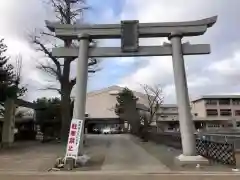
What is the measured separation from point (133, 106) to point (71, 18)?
20431 millimetres

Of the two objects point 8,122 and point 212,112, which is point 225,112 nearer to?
point 212,112

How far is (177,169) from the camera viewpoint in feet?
40.9

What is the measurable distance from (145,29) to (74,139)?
6254mm

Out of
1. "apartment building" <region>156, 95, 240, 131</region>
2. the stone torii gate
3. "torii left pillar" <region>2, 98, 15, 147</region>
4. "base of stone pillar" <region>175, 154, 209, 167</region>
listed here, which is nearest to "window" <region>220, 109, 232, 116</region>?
"apartment building" <region>156, 95, 240, 131</region>

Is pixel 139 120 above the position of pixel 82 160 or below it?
above

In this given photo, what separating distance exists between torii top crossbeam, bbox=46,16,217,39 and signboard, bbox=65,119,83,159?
446cm

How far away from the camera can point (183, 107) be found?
46.9 ft

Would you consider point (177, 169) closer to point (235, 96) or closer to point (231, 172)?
point (231, 172)

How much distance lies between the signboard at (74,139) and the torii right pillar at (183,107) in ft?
14.8

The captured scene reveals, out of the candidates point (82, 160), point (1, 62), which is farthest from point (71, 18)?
point (82, 160)

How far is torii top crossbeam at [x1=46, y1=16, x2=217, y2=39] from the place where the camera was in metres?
15.2

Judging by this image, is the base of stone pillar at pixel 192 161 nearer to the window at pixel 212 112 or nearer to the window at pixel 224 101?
the window at pixel 212 112

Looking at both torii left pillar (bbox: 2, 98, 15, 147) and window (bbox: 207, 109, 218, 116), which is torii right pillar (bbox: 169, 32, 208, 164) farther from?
window (bbox: 207, 109, 218, 116)

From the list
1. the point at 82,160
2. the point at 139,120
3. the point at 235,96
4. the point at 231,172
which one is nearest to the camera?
the point at 231,172
